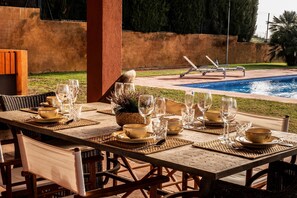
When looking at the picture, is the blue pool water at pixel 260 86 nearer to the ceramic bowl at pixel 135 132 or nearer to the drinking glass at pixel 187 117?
the drinking glass at pixel 187 117

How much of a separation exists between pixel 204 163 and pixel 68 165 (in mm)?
601

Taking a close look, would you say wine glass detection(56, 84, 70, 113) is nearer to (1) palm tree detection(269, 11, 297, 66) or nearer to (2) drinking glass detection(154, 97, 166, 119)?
(2) drinking glass detection(154, 97, 166, 119)

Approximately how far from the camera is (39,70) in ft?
52.1

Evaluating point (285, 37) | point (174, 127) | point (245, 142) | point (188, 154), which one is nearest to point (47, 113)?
point (174, 127)

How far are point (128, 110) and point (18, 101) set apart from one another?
1384 mm

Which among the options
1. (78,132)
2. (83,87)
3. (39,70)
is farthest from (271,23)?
(78,132)

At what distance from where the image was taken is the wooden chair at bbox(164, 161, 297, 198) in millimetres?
2006

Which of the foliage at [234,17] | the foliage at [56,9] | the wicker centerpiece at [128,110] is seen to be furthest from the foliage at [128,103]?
the foliage at [234,17]

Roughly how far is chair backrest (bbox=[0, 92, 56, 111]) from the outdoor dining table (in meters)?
0.57

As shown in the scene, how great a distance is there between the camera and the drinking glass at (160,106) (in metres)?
2.86

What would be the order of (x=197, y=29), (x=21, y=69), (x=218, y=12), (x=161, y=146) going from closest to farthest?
(x=161, y=146) → (x=21, y=69) → (x=197, y=29) → (x=218, y=12)

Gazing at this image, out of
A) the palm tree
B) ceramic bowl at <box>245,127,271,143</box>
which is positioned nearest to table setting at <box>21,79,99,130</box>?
ceramic bowl at <box>245,127,271,143</box>

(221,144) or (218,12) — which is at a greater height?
(218,12)

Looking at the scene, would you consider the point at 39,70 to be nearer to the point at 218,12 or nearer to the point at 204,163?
the point at 218,12
